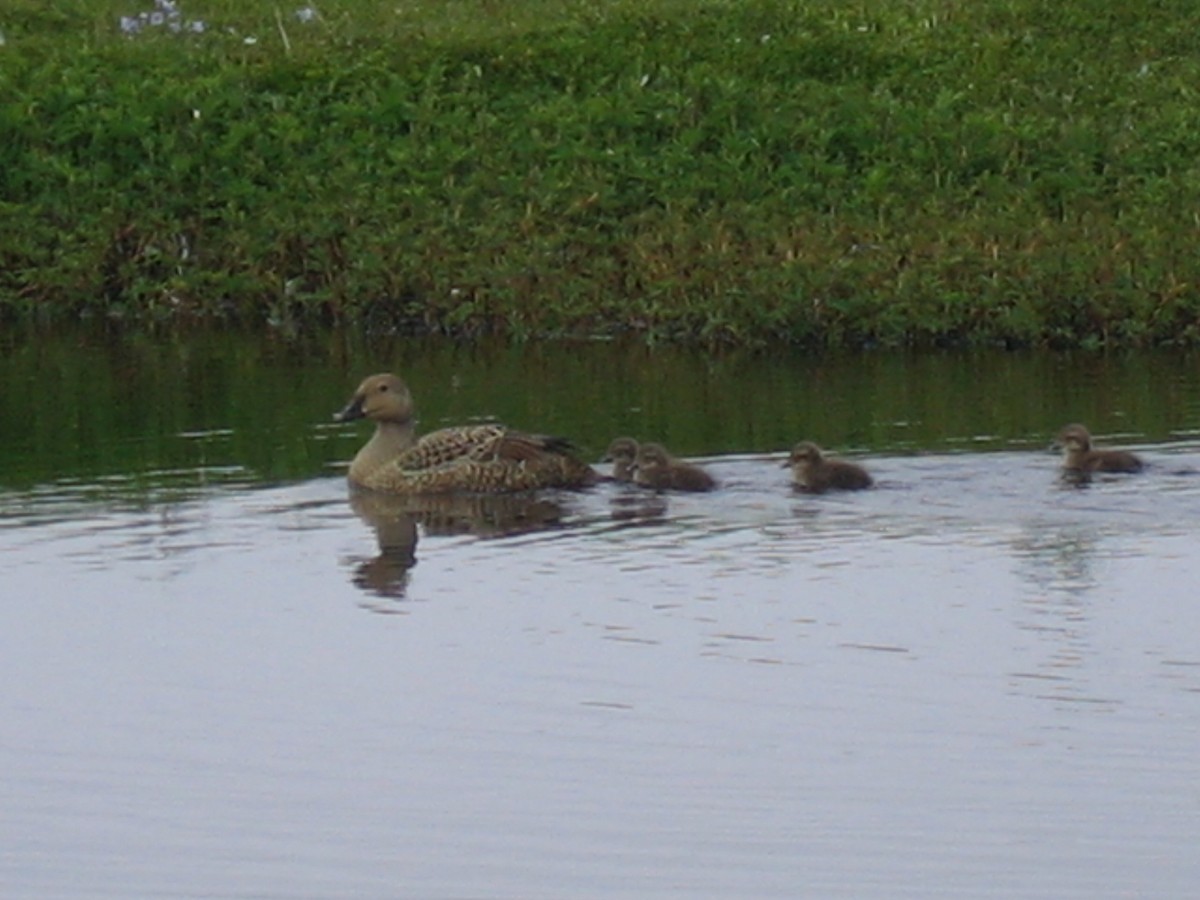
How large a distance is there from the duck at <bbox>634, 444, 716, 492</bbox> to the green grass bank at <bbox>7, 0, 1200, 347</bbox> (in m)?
5.17

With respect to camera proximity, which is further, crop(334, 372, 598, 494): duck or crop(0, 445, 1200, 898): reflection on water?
crop(334, 372, 598, 494): duck

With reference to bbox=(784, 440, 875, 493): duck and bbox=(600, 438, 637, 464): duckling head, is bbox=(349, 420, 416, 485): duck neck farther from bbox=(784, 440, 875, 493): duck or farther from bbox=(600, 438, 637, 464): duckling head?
bbox=(784, 440, 875, 493): duck

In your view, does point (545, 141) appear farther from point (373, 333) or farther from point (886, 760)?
point (886, 760)

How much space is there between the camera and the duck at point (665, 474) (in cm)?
1376

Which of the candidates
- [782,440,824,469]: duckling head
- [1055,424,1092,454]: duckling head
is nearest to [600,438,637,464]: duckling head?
[782,440,824,469]: duckling head

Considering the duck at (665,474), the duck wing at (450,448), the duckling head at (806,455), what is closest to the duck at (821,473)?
the duckling head at (806,455)

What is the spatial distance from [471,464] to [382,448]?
50 cm

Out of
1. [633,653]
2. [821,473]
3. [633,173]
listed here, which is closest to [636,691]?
[633,653]

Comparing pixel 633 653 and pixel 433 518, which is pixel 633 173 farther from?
pixel 633 653

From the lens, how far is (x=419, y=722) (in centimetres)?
962

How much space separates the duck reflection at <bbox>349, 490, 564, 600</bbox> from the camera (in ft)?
41.1

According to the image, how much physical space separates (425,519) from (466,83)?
9.38 meters

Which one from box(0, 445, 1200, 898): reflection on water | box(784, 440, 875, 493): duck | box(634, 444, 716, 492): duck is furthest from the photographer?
box(634, 444, 716, 492): duck

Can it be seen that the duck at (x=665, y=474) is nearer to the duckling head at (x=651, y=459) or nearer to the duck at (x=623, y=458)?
the duckling head at (x=651, y=459)
